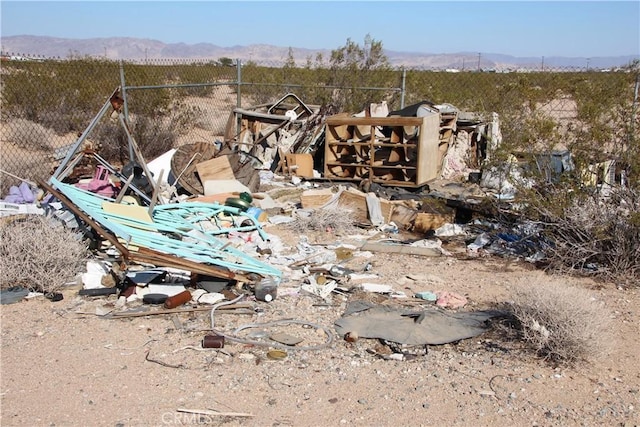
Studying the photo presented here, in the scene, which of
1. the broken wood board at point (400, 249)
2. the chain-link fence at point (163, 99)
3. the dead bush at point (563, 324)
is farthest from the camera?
the chain-link fence at point (163, 99)

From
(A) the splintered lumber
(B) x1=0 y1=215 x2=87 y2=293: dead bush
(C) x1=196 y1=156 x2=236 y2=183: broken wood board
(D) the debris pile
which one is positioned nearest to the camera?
(A) the splintered lumber

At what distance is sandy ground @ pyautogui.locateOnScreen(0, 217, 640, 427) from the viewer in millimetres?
3721

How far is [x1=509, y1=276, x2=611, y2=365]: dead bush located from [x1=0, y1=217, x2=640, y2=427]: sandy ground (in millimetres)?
104

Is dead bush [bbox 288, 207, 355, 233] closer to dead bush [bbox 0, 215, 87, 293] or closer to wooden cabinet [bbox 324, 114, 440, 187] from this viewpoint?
wooden cabinet [bbox 324, 114, 440, 187]

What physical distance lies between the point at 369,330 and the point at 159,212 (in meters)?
3.50

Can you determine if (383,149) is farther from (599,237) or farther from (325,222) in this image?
(599,237)

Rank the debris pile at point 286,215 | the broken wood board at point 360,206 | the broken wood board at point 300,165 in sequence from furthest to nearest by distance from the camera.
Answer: the broken wood board at point 300,165, the broken wood board at point 360,206, the debris pile at point 286,215

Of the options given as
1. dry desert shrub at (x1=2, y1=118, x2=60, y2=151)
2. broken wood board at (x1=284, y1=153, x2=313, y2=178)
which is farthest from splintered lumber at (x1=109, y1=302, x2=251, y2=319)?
dry desert shrub at (x1=2, y1=118, x2=60, y2=151)

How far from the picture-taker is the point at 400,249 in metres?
7.19

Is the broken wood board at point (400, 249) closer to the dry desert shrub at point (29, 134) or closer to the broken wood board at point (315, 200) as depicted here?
the broken wood board at point (315, 200)

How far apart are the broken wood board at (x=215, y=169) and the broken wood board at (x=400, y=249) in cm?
319

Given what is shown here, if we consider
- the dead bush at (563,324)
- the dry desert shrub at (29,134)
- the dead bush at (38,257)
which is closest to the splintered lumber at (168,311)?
the dead bush at (38,257)

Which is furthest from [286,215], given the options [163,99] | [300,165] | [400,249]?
[163,99]

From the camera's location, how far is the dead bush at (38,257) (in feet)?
18.3
